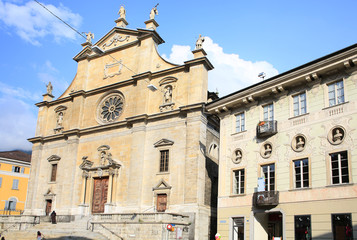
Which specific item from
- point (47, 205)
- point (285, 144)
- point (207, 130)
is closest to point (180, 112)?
point (207, 130)

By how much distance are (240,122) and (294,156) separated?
16.5ft

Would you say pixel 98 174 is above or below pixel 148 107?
below

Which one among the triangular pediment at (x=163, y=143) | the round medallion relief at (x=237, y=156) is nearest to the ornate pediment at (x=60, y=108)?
the triangular pediment at (x=163, y=143)

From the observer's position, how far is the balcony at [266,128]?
21406mm

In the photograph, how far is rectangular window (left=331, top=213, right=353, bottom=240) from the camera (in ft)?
55.4

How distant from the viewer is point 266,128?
2173 cm

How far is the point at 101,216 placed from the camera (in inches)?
1075

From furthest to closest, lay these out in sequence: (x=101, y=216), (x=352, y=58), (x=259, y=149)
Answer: (x=101, y=216), (x=259, y=149), (x=352, y=58)

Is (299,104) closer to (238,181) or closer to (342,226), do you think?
(238,181)

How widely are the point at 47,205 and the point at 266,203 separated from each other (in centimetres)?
2557

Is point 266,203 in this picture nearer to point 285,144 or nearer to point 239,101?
point 285,144

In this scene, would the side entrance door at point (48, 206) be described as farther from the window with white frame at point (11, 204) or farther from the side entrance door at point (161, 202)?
the window with white frame at point (11, 204)

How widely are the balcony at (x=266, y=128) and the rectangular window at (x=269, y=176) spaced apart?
1.82m

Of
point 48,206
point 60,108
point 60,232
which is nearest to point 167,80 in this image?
point 60,108
